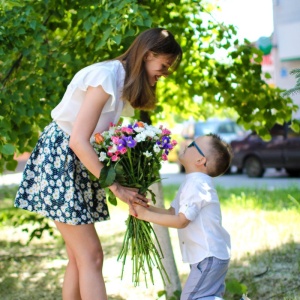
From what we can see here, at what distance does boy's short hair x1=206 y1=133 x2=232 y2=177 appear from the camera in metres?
3.37

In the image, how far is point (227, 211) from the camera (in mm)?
8102

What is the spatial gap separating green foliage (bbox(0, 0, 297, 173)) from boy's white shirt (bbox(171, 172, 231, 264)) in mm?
880

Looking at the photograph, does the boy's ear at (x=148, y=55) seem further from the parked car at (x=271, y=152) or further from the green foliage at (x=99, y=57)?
the parked car at (x=271, y=152)

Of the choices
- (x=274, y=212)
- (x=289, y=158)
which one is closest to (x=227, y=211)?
(x=274, y=212)

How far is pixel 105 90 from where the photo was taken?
3039 mm

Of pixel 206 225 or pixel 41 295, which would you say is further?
pixel 41 295

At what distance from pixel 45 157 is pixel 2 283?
7.66 ft

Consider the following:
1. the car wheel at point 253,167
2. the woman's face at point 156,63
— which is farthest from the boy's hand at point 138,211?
the car wheel at point 253,167

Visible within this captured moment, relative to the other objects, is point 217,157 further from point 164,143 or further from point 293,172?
point 293,172

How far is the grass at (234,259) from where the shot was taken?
4.75 meters

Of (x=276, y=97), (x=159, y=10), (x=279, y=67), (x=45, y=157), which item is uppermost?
(x=279, y=67)

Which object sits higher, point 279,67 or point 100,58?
point 279,67

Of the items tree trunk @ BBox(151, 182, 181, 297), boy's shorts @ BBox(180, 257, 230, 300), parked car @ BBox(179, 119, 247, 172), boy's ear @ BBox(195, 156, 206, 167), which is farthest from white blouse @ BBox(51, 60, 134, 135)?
parked car @ BBox(179, 119, 247, 172)

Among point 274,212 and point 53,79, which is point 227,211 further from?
point 53,79
